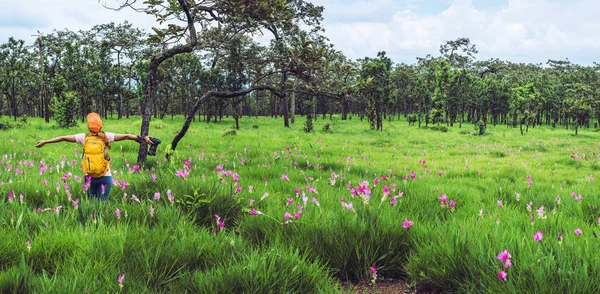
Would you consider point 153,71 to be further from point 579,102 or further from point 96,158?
point 579,102

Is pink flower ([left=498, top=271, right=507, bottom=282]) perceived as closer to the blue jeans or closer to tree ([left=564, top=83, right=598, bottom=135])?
the blue jeans

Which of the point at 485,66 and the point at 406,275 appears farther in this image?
the point at 485,66

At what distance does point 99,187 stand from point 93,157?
43cm

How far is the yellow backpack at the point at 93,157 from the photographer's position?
368 cm

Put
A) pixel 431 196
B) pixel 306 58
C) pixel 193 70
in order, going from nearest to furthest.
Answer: pixel 431 196, pixel 306 58, pixel 193 70

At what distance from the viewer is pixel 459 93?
6375cm

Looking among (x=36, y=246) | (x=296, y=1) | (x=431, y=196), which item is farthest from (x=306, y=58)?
(x=296, y=1)

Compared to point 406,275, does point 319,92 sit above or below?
above

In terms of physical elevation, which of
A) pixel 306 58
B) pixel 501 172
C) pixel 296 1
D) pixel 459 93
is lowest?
pixel 501 172

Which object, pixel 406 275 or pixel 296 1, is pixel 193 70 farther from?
pixel 406 275

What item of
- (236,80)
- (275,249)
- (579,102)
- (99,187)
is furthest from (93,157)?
(579,102)

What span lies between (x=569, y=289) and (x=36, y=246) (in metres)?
3.50

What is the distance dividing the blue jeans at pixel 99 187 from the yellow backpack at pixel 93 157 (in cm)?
10

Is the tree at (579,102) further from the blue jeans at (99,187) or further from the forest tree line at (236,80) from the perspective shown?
the blue jeans at (99,187)
